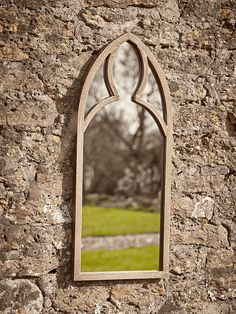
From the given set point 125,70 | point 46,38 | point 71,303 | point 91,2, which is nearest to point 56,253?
point 71,303

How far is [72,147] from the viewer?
436cm

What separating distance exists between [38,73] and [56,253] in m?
1.34

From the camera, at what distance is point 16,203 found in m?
4.23

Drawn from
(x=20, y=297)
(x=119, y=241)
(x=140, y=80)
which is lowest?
(x=20, y=297)

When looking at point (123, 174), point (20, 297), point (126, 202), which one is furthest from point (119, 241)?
point (20, 297)

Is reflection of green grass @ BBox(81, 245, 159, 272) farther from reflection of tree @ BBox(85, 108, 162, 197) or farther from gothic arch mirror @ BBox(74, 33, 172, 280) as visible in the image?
reflection of tree @ BBox(85, 108, 162, 197)

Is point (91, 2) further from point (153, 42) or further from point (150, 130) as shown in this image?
point (150, 130)

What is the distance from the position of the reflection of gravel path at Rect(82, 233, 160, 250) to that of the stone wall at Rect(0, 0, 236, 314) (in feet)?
22.4

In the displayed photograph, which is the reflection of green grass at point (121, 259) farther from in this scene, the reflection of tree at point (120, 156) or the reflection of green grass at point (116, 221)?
the reflection of tree at point (120, 156)

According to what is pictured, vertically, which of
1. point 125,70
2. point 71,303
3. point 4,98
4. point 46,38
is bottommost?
point 71,303

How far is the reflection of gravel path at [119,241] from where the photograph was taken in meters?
11.6

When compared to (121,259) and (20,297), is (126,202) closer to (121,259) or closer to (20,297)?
(121,259)

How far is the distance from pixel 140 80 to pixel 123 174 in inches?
582

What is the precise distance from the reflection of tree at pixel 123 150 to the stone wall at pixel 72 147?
44.0 feet
